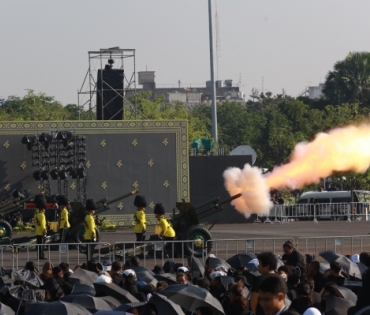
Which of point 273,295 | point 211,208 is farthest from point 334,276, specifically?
point 211,208

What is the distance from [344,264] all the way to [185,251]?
7.97 metres

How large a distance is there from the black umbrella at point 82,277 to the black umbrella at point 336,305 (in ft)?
14.8

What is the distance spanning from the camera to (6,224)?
97.9 feet

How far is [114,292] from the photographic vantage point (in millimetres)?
12109

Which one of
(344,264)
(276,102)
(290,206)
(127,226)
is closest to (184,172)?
(127,226)

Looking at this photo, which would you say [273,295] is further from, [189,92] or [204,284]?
[189,92]

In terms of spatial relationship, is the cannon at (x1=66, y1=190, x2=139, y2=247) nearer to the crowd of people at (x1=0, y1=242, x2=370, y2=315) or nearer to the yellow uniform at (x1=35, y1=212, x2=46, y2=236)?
the yellow uniform at (x1=35, y1=212, x2=46, y2=236)

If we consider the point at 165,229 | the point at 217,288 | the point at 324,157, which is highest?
the point at 324,157

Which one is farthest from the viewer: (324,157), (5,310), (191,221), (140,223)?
(324,157)

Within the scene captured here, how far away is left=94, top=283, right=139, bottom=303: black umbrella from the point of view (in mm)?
11945

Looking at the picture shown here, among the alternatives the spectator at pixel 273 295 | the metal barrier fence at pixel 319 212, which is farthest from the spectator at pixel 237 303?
the metal barrier fence at pixel 319 212

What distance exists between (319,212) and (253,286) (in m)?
34.6

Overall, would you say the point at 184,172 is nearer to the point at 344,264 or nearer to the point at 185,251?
the point at 185,251

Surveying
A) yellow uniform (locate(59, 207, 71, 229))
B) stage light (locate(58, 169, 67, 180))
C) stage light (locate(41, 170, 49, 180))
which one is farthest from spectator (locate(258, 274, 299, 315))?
stage light (locate(41, 170, 49, 180))
